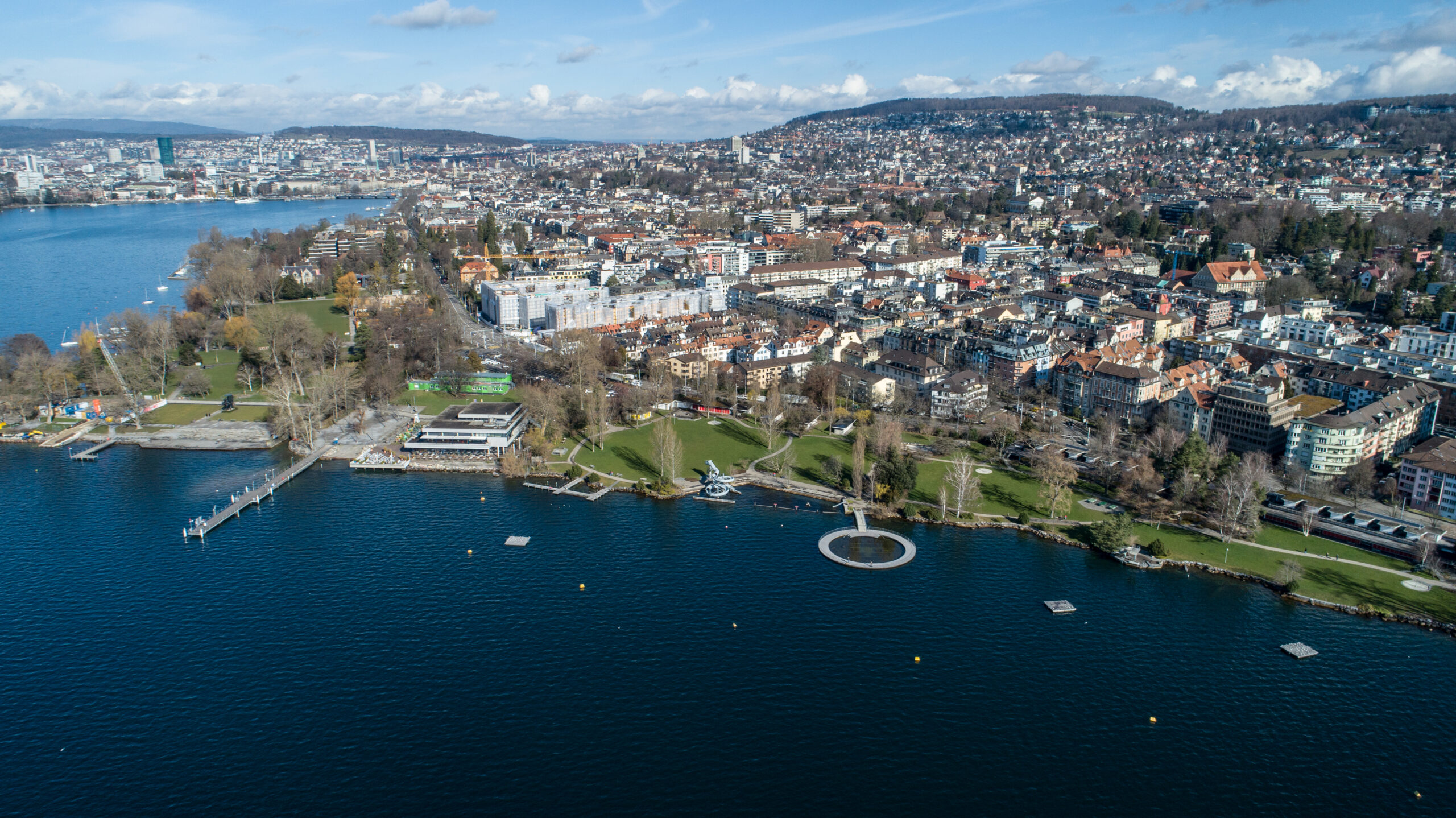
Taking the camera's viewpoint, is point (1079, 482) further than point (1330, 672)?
Yes

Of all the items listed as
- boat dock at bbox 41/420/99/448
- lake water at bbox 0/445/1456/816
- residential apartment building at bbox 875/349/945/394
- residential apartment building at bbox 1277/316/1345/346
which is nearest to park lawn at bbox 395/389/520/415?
boat dock at bbox 41/420/99/448

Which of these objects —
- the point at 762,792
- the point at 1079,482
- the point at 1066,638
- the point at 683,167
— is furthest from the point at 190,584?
the point at 683,167

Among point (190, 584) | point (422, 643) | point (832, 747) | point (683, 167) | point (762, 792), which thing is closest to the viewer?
point (762, 792)

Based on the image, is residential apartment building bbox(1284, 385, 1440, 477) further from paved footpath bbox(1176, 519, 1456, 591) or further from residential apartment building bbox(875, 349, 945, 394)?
residential apartment building bbox(875, 349, 945, 394)

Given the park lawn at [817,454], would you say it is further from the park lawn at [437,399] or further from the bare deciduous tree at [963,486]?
the park lawn at [437,399]

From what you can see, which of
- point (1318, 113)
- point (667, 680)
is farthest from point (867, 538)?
point (1318, 113)

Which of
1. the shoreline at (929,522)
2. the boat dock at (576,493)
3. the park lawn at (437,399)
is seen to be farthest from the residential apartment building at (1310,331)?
the park lawn at (437,399)

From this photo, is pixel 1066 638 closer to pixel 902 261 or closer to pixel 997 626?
pixel 997 626

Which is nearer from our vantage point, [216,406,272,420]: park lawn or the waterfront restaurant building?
the waterfront restaurant building
